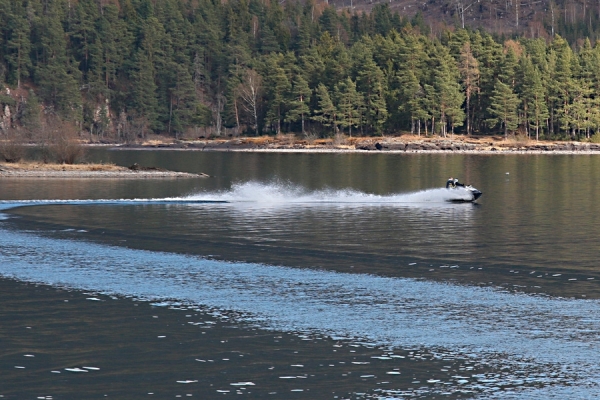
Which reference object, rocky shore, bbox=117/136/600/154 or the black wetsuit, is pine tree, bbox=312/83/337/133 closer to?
rocky shore, bbox=117/136/600/154

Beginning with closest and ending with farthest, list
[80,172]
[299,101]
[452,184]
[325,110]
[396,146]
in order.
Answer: [452,184] < [80,172] < [396,146] < [325,110] < [299,101]

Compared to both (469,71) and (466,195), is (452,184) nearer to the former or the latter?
(466,195)

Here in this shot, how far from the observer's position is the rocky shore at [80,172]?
78125 millimetres

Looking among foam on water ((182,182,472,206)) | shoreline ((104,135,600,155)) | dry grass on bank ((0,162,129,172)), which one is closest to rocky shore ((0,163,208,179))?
dry grass on bank ((0,162,129,172))

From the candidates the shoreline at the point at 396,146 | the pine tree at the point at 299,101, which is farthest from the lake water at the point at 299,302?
the pine tree at the point at 299,101

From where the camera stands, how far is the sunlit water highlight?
60.5ft

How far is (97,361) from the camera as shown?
17344 millimetres

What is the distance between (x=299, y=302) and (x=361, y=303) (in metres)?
1.55

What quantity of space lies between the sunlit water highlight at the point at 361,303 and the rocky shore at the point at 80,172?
1788 inches

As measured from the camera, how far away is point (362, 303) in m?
23.3

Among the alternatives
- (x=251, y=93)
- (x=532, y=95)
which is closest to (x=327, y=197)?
(x=532, y=95)

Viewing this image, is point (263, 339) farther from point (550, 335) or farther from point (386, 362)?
point (550, 335)

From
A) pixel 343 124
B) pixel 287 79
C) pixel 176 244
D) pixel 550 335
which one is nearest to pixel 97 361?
pixel 550 335

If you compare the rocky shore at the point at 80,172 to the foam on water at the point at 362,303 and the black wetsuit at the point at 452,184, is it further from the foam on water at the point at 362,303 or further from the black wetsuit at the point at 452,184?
the foam on water at the point at 362,303
